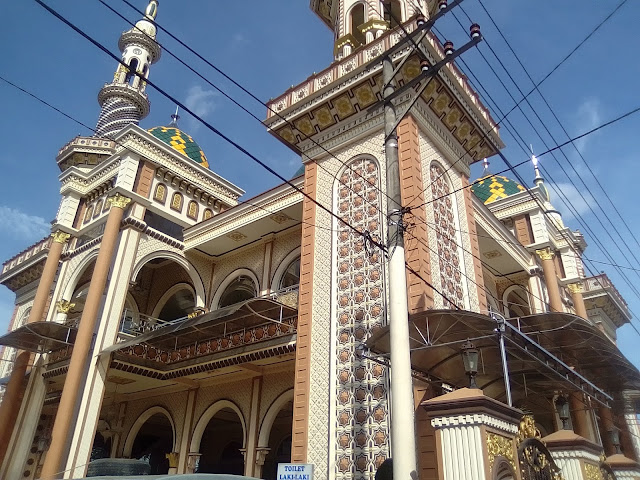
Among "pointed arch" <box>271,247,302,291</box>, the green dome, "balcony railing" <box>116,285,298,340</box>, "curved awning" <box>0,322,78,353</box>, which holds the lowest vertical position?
"curved awning" <box>0,322,78,353</box>

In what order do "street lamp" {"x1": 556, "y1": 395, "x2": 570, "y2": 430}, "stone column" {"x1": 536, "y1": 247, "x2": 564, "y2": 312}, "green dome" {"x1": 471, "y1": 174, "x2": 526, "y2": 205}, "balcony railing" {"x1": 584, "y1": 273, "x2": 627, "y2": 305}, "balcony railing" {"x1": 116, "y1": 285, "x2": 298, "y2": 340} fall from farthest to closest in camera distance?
"balcony railing" {"x1": 584, "y1": 273, "x2": 627, "y2": 305}
"green dome" {"x1": 471, "y1": 174, "x2": 526, "y2": 205}
"stone column" {"x1": 536, "y1": 247, "x2": 564, "y2": 312}
"balcony railing" {"x1": 116, "y1": 285, "x2": 298, "y2": 340}
"street lamp" {"x1": 556, "y1": 395, "x2": 570, "y2": 430}

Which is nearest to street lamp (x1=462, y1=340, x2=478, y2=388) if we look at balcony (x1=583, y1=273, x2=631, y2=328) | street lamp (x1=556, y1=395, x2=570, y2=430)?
street lamp (x1=556, y1=395, x2=570, y2=430)

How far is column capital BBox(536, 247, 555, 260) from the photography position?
14.7 m

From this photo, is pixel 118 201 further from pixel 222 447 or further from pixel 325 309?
pixel 222 447

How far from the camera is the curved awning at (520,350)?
6969 mm

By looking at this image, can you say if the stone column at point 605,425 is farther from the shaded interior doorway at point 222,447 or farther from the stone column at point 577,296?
the shaded interior doorway at point 222,447

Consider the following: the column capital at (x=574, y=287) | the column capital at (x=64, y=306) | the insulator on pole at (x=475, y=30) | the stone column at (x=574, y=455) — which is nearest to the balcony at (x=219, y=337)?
the column capital at (x=64, y=306)

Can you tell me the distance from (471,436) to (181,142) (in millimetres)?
14281

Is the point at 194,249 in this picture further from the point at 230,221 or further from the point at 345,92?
the point at 345,92

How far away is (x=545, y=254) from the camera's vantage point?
14711 mm

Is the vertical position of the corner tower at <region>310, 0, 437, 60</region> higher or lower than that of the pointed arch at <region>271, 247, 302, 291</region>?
higher

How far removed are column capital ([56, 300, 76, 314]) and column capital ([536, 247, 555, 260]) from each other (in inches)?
517

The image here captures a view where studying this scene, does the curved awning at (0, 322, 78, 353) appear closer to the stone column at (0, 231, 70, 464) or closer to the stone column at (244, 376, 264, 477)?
the stone column at (0, 231, 70, 464)

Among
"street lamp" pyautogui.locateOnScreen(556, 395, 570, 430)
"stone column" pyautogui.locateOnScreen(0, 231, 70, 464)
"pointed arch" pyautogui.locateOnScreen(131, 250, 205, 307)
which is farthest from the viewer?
"pointed arch" pyautogui.locateOnScreen(131, 250, 205, 307)
